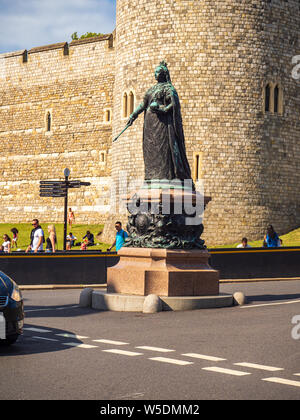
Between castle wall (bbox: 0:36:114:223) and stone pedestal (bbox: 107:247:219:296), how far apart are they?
83.7 ft

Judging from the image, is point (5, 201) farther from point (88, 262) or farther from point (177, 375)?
point (177, 375)

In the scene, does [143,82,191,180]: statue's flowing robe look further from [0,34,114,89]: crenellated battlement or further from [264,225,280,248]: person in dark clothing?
[0,34,114,89]: crenellated battlement

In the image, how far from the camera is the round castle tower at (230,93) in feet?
97.2

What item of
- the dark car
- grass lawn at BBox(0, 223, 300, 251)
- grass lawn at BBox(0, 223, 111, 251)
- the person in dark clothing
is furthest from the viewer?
grass lawn at BBox(0, 223, 111, 251)

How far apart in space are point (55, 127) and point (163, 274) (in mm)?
31307

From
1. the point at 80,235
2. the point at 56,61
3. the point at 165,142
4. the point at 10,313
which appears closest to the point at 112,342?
the point at 10,313

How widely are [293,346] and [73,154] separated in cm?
3322

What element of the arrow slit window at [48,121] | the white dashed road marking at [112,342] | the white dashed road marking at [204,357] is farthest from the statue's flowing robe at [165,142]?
the arrow slit window at [48,121]

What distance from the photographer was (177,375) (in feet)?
23.5

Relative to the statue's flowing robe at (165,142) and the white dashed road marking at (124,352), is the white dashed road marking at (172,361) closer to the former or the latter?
the white dashed road marking at (124,352)

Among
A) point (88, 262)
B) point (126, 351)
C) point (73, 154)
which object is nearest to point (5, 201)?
point (73, 154)

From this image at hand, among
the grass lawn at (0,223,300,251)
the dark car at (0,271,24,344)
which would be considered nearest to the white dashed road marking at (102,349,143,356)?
the dark car at (0,271,24,344)

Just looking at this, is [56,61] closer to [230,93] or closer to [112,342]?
[230,93]

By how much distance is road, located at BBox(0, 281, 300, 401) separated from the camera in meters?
6.53
